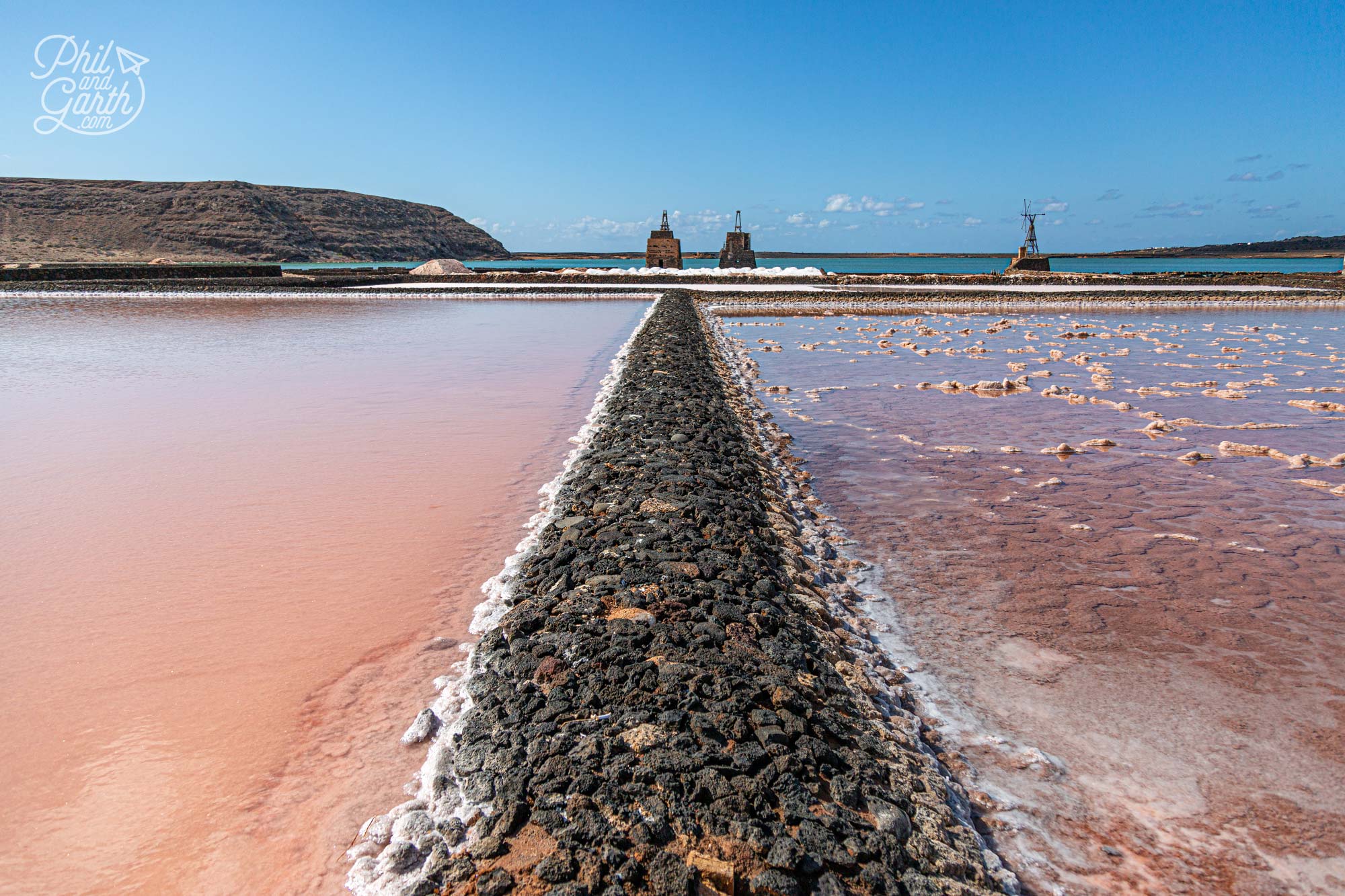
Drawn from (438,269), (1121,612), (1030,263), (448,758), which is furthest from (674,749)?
(1030,263)

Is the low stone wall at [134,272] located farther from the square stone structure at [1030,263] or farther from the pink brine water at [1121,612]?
the square stone structure at [1030,263]

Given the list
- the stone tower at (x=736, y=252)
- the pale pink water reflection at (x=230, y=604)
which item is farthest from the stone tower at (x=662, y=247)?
the pale pink water reflection at (x=230, y=604)

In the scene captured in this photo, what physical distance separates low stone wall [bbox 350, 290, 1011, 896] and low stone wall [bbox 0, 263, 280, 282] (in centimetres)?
4833

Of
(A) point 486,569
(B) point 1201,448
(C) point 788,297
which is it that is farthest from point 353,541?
(C) point 788,297

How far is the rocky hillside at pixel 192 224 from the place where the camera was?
8650cm

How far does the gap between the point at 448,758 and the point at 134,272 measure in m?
52.0

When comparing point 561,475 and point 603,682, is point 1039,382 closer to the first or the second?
point 561,475

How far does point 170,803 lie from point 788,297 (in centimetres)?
3273

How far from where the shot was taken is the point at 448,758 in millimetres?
A: 2900

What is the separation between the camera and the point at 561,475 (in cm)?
683

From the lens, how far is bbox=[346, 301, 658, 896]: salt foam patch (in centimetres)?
236

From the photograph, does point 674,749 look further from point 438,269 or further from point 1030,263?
point 1030,263

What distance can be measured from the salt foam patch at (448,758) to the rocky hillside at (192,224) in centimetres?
8347

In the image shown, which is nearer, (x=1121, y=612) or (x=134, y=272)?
(x=1121, y=612)
